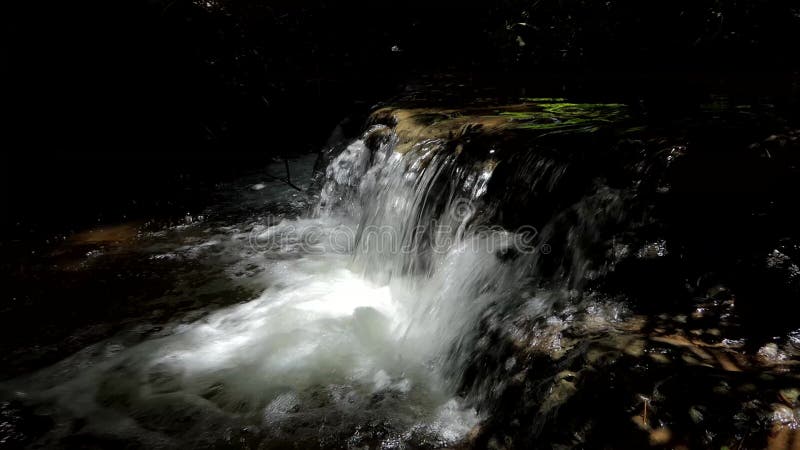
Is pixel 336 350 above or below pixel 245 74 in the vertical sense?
below

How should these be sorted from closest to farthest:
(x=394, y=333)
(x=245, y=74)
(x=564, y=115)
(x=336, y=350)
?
(x=336, y=350) < (x=394, y=333) < (x=564, y=115) < (x=245, y=74)

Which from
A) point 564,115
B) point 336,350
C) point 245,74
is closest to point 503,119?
point 564,115

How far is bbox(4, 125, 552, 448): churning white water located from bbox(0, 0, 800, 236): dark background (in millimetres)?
2993

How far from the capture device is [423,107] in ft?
21.3

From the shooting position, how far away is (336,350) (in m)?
3.71

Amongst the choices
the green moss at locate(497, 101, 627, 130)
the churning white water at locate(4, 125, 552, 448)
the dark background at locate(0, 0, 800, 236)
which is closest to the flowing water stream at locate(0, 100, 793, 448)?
the churning white water at locate(4, 125, 552, 448)

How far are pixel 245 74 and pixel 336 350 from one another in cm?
854

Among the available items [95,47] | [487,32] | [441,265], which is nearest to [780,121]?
[441,265]

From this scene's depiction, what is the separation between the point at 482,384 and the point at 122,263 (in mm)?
4697

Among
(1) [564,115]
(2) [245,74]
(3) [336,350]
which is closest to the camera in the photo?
(3) [336,350]

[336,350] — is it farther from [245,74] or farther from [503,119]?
[245,74]

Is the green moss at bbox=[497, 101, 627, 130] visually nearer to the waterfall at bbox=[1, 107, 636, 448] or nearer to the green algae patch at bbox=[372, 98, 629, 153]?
the green algae patch at bbox=[372, 98, 629, 153]

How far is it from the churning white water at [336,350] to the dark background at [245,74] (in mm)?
2993

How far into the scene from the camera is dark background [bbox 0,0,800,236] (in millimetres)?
7445
